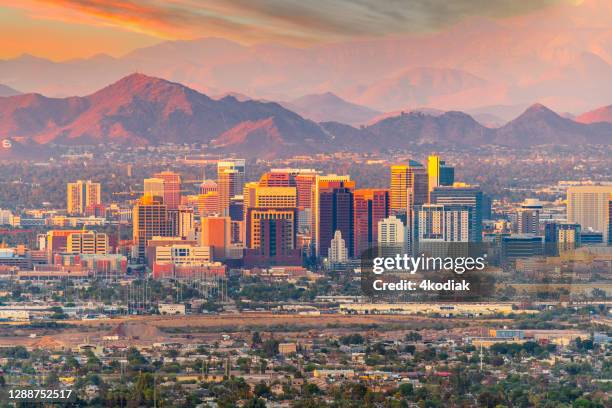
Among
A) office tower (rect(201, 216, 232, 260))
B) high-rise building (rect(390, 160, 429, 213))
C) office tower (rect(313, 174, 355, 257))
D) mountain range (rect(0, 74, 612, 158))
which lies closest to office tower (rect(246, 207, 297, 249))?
office tower (rect(201, 216, 232, 260))

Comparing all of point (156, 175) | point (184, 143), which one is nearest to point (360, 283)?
point (156, 175)

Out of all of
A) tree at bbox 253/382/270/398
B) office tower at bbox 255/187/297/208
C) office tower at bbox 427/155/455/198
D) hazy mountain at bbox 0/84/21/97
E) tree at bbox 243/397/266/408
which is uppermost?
hazy mountain at bbox 0/84/21/97

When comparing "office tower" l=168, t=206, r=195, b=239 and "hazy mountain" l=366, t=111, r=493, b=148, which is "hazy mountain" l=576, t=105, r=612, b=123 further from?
"office tower" l=168, t=206, r=195, b=239

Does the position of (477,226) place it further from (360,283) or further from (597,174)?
(597,174)

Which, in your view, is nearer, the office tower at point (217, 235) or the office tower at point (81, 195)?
the office tower at point (217, 235)

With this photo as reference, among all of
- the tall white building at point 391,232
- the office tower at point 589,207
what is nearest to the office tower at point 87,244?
the tall white building at point 391,232

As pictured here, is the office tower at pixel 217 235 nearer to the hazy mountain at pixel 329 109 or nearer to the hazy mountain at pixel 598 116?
the hazy mountain at pixel 329 109

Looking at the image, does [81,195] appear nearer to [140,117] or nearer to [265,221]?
[265,221]
